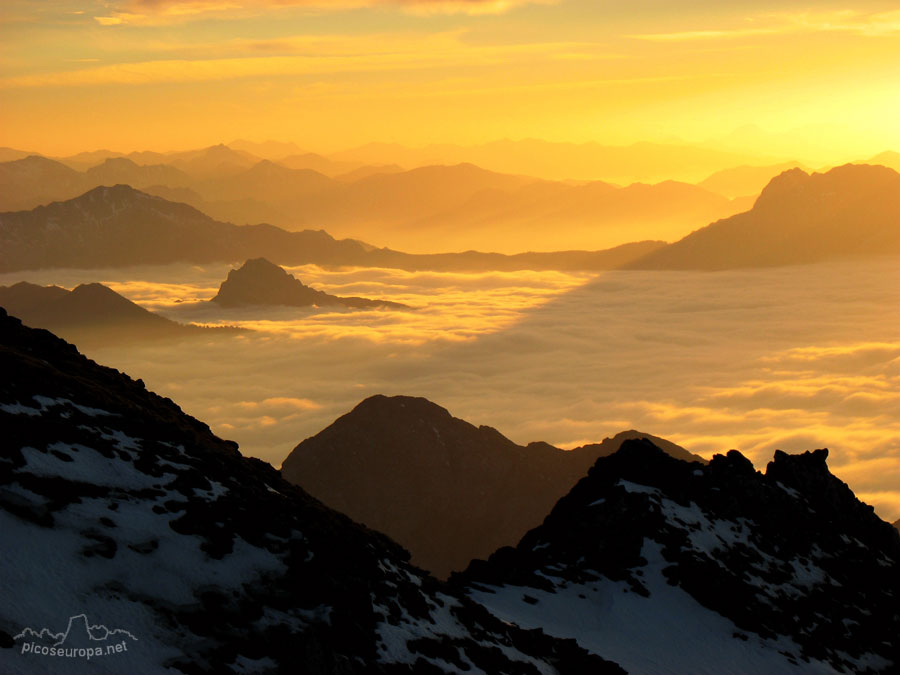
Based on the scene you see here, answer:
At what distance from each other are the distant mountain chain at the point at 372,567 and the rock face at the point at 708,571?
16cm

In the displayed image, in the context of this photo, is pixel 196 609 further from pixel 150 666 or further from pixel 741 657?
pixel 741 657

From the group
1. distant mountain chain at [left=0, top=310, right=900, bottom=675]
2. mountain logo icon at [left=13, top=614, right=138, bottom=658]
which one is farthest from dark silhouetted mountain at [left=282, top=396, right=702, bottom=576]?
mountain logo icon at [left=13, top=614, right=138, bottom=658]

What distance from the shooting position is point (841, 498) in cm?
8094

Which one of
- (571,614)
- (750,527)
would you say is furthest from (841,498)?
(571,614)

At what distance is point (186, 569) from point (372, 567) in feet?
34.3

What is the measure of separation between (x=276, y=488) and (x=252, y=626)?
56.0ft

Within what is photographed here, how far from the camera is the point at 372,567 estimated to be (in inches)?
1826

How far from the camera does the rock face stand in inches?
2320

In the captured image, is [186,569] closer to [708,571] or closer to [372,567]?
[372,567]

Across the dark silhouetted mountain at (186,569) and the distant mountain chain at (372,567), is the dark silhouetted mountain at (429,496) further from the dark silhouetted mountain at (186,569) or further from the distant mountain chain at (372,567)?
the dark silhouetted mountain at (186,569)

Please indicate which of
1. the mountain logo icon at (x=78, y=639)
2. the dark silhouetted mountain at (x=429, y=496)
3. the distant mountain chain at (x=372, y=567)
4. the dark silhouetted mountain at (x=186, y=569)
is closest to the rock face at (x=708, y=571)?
the distant mountain chain at (x=372, y=567)

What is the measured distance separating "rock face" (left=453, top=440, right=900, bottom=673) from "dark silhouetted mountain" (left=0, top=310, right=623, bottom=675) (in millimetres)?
10513

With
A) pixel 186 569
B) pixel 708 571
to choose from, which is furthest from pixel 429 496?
pixel 186 569

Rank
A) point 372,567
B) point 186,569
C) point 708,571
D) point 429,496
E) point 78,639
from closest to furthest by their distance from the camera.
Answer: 1. point 78,639
2. point 186,569
3. point 372,567
4. point 708,571
5. point 429,496
